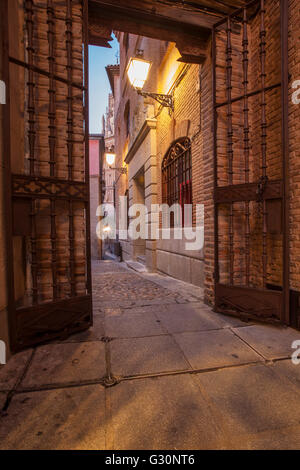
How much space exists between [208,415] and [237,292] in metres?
2.01

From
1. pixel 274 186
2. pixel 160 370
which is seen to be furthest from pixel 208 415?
pixel 274 186

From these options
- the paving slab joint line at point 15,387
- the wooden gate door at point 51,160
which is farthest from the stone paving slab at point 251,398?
the wooden gate door at point 51,160

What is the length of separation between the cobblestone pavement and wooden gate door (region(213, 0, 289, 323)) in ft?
2.14

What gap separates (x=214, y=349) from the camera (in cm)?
243

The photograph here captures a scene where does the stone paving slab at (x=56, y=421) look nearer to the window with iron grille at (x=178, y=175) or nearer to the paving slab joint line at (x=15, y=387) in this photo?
the paving slab joint line at (x=15, y=387)

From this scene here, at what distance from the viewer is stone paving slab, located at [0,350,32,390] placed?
1910 mm

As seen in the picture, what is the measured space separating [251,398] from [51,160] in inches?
122

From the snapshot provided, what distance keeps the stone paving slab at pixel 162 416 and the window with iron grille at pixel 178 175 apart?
4504 mm

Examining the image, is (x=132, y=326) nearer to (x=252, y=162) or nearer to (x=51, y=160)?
(x=51, y=160)

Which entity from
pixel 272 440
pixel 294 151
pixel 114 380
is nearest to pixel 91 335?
pixel 114 380

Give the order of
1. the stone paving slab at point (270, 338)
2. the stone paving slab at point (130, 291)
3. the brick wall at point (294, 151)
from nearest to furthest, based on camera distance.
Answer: the stone paving slab at point (270, 338) < the brick wall at point (294, 151) < the stone paving slab at point (130, 291)

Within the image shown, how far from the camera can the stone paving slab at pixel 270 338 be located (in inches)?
93.7
